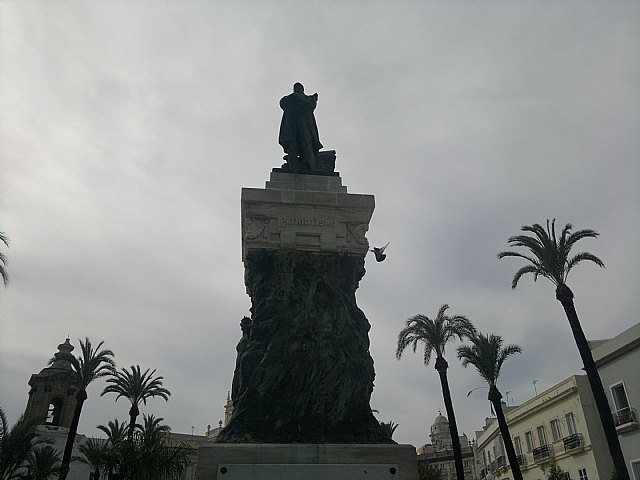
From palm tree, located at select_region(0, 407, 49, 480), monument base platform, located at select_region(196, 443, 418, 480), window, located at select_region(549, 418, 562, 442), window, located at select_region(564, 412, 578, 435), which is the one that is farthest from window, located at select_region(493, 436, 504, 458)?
monument base platform, located at select_region(196, 443, 418, 480)

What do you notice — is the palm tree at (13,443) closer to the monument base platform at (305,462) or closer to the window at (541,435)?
the monument base platform at (305,462)

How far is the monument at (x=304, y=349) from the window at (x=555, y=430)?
3334 cm

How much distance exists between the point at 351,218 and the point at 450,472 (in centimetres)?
8483

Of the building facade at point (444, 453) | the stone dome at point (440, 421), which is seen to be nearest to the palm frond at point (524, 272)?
the building facade at point (444, 453)

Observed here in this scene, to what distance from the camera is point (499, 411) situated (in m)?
28.7

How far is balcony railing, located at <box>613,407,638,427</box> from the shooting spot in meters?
27.2

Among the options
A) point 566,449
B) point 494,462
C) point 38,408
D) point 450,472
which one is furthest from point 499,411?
point 450,472

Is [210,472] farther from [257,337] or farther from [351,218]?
[351,218]

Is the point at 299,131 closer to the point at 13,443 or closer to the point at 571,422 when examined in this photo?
the point at 13,443

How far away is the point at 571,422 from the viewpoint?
113ft

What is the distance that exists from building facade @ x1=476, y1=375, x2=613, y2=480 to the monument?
29.4m

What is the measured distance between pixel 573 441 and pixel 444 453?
186 ft

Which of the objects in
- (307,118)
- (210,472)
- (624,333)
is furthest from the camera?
(624,333)

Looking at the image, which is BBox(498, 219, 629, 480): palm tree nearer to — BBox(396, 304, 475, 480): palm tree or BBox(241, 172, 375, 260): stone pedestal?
BBox(396, 304, 475, 480): palm tree
